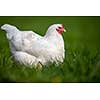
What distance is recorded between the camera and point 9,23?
2682mm

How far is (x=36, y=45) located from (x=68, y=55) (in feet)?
0.82

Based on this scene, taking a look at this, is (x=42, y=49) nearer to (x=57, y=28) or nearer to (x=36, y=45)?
(x=36, y=45)

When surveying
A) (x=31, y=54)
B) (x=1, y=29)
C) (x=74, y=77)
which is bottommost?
(x=74, y=77)

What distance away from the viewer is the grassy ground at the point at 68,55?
103 inches

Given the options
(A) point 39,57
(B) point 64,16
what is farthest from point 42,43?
(B) point 64,16

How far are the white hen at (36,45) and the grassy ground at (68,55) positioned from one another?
0.04 meters

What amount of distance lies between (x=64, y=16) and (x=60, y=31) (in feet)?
0.39

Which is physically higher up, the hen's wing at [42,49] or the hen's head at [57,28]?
the hen's head at [57,28]

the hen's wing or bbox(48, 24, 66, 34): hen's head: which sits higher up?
bbox(48, 24, 66, 34): hen's head

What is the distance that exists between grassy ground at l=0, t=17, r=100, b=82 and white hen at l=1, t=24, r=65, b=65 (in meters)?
0.04

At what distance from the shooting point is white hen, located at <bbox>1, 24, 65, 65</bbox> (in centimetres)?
261

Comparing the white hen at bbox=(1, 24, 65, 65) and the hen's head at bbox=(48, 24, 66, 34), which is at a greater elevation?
the hen's head at bbox=(48, 24, 66, 34)

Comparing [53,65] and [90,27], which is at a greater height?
[90,27]

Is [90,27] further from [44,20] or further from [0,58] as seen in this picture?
[0,58]
